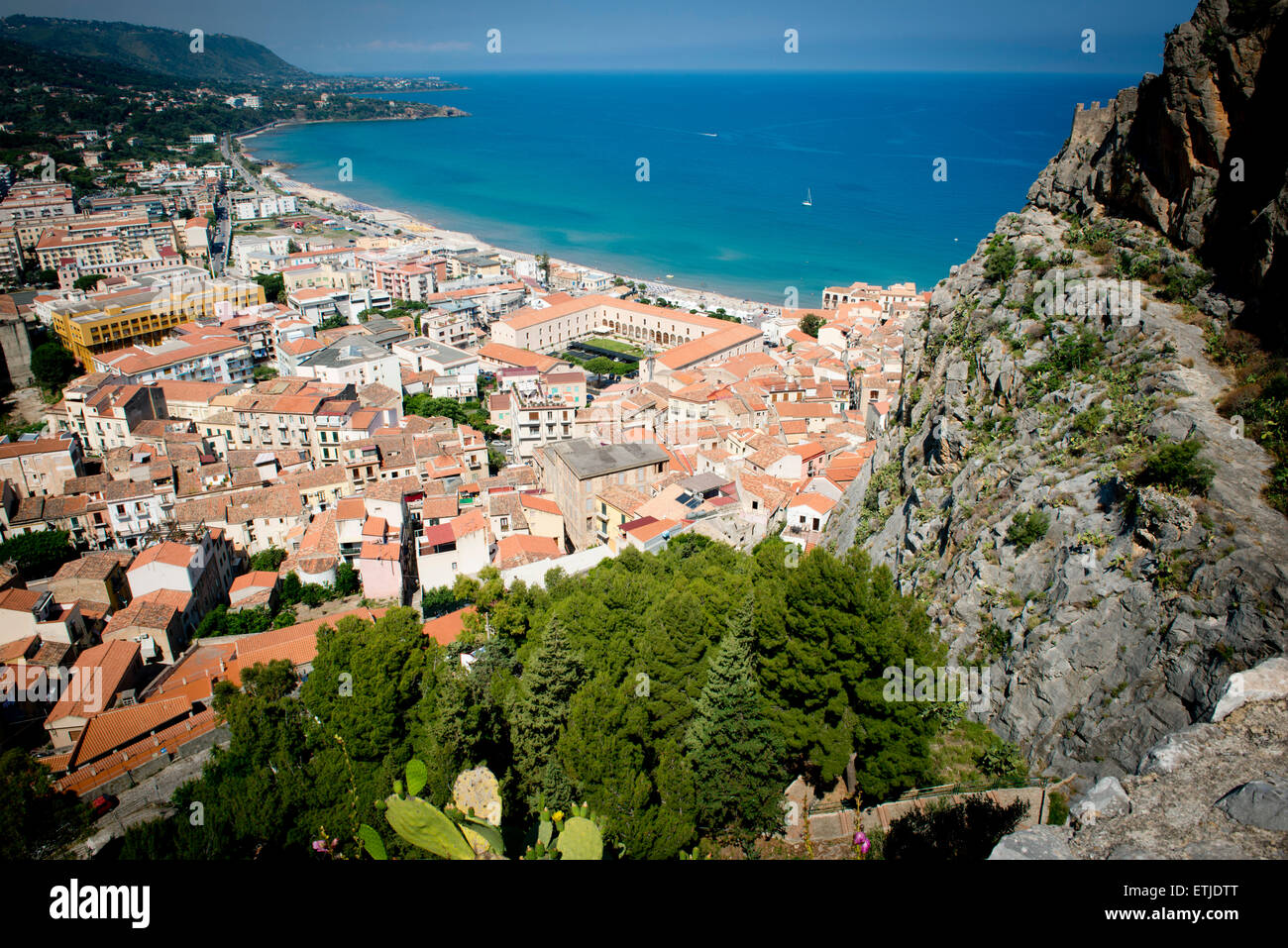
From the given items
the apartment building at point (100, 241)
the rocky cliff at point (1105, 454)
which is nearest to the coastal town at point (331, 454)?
the apartment building at point (100, 241)

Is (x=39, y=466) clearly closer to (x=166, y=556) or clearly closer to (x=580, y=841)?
(x=166, y=556)

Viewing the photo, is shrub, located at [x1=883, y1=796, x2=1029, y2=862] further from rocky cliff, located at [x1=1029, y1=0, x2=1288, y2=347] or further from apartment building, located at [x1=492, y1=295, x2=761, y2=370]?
apartment building, located at [x1=492, y1=295, x2=761, y2=370]

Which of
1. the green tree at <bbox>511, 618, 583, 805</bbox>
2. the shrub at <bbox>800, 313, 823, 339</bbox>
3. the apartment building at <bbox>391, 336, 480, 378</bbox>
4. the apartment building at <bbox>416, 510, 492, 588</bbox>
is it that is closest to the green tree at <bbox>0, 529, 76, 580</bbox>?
the apartment building at <bbox>416, 510, 492, 588</bbox>

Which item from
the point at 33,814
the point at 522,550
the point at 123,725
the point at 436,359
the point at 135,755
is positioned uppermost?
the point at 436,359

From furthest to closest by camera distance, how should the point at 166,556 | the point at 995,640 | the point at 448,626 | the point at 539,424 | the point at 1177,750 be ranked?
the point at 539,424
the point at 166,556
the point at 448,626
the point at 995,640
the point at 1177,750

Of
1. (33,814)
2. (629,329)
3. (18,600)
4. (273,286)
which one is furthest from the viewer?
(273,286)

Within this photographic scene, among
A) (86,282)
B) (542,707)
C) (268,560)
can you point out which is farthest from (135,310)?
(542,707)

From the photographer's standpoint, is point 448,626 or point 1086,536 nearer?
point 1086,536
